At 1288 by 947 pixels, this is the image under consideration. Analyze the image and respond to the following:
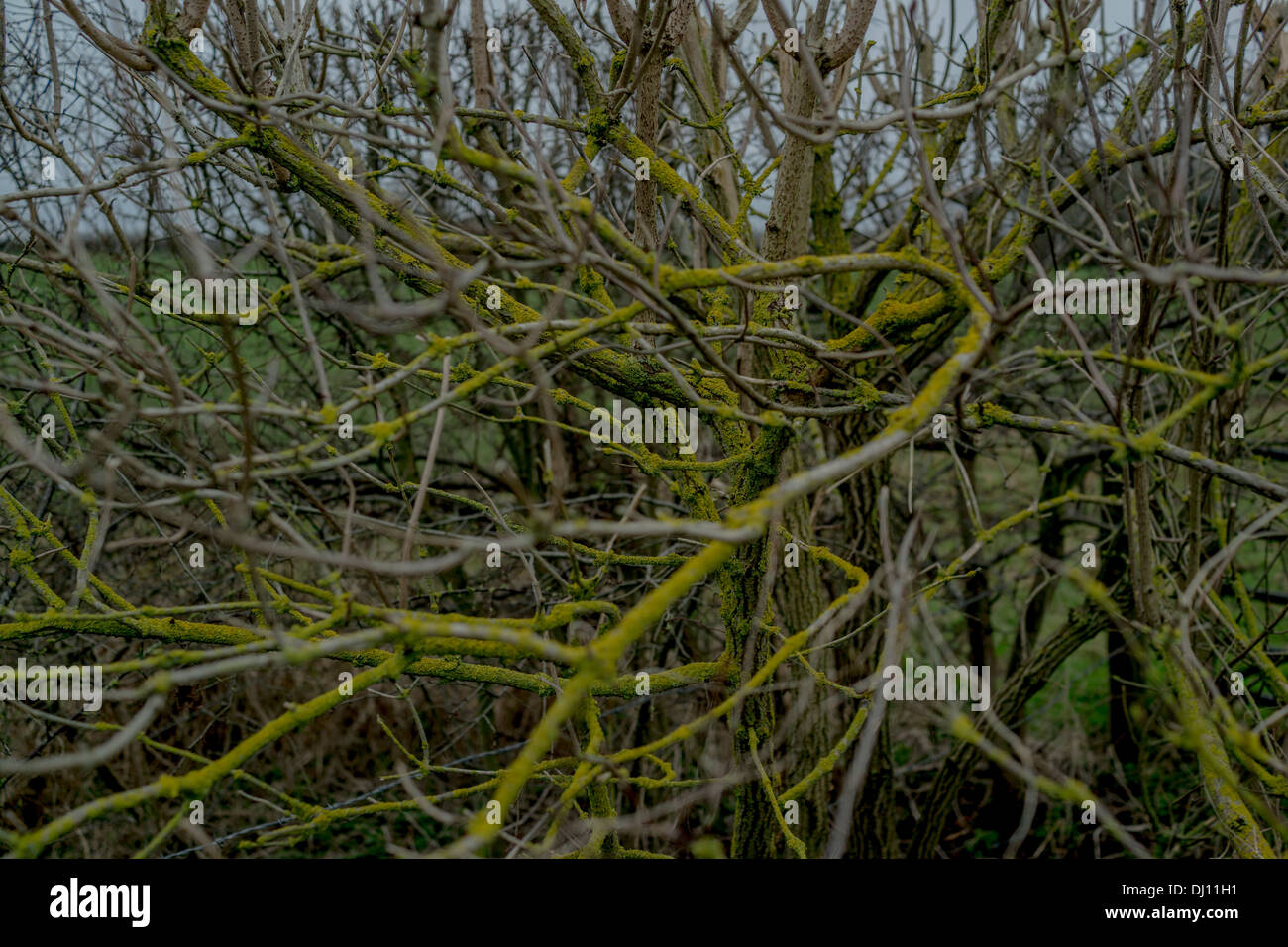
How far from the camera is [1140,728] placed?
19.4 feet

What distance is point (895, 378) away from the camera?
4.49 meters

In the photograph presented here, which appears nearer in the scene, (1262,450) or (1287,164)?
(1287,164)

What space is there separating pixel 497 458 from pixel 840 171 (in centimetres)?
268
